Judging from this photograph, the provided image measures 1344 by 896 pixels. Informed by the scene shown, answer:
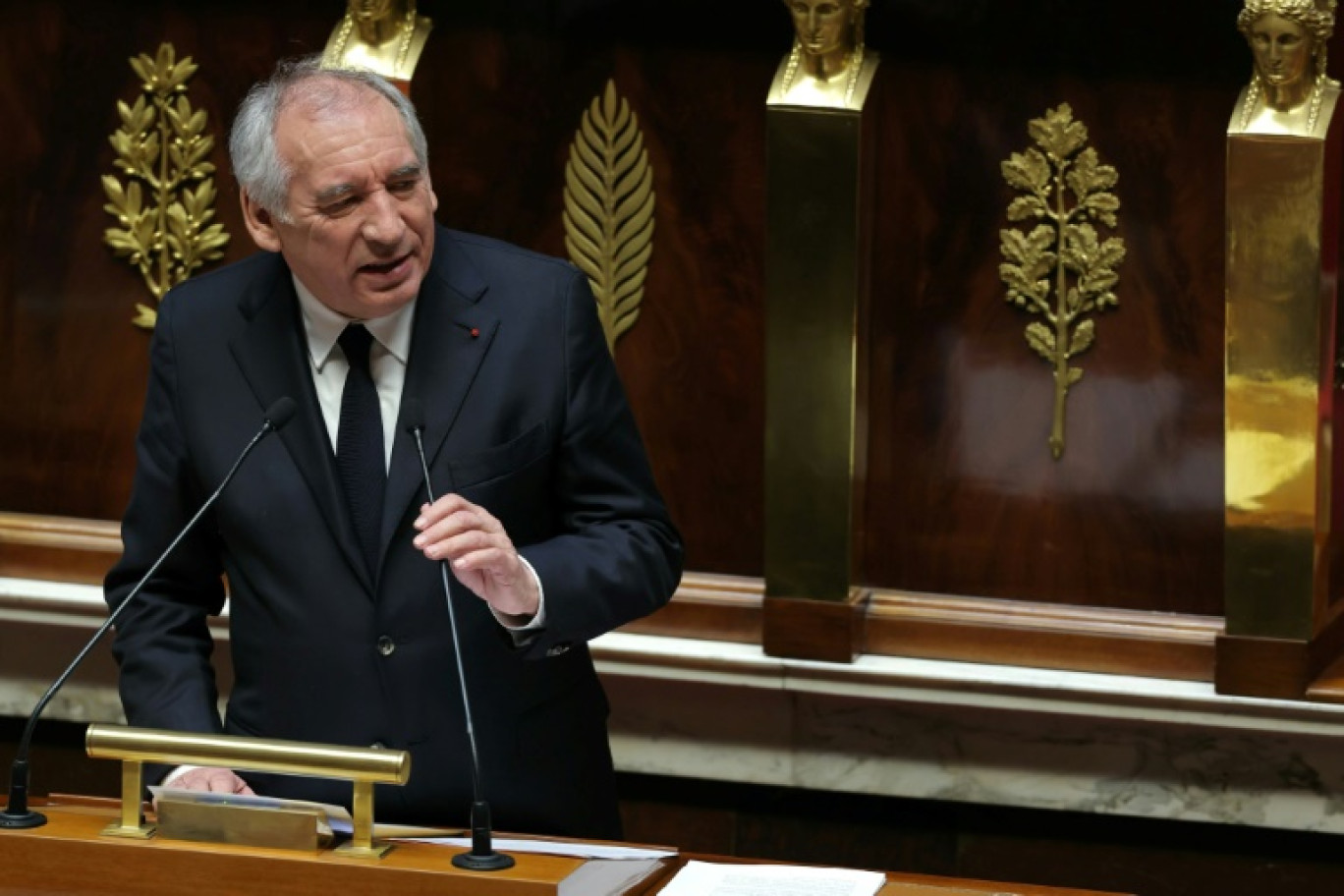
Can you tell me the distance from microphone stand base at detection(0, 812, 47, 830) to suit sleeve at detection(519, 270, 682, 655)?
549mm

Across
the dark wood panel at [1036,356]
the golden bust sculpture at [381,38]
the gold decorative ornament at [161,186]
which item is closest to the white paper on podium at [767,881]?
the dark wood panel at [1036,356]

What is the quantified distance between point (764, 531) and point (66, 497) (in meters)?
1.23

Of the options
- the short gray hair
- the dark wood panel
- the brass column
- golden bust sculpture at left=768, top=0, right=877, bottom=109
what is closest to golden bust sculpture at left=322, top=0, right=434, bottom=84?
golden bust sculpture at left=768, top=0, right=877, bottom=109

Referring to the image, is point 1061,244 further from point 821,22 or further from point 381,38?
point 381,38

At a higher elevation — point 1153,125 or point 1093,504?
point 1153,125

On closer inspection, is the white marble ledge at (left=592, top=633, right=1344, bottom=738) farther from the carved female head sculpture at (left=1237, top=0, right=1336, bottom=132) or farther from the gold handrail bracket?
the gold handrail bracket

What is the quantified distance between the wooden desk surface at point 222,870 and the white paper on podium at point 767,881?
0.16 metres

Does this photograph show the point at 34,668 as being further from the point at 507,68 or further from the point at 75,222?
the point at 507,68

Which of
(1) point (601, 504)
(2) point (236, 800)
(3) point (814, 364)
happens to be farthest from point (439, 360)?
(3) point (814, 364)

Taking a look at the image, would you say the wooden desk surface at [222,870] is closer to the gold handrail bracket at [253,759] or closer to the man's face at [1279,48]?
the gold handrail bracket at [253,759]

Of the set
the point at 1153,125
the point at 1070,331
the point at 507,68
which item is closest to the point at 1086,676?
the point at 1070,331

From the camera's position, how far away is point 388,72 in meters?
3.74

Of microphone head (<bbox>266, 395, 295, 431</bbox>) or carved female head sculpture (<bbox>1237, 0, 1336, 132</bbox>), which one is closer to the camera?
microphone head (<bbox>266, 395, 295, 431</bbox>)

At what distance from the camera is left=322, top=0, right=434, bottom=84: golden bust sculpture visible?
3750mm
